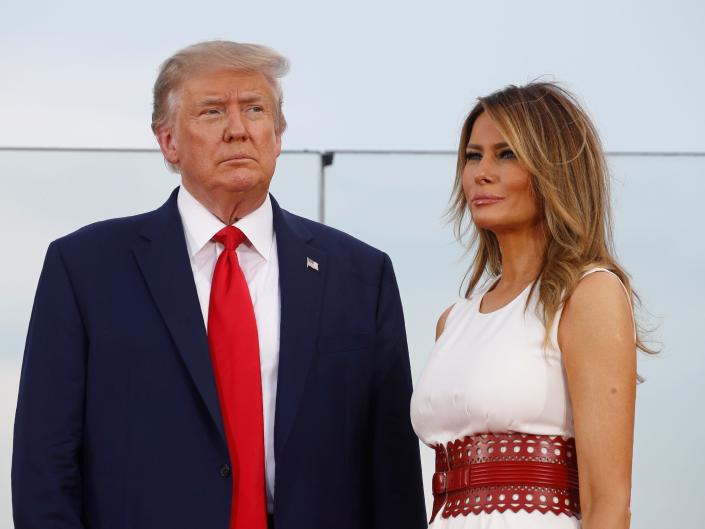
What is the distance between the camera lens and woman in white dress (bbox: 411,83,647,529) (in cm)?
253

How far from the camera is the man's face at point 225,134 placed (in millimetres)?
2969

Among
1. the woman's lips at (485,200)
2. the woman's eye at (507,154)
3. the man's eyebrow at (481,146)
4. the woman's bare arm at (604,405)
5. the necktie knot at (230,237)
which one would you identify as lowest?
the woman's bare arm at (604,405)

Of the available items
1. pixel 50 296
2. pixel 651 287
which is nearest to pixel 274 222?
pixel 50 296

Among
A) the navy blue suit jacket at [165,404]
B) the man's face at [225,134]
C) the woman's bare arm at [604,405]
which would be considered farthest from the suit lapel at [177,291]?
the woman's bare arm at [604,405]

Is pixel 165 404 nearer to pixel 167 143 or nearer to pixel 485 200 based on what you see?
pixel 167 143

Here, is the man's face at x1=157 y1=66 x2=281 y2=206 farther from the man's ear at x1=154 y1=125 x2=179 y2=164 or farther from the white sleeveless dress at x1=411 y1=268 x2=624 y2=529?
the white sleeveless dress at x1=411 y1=268 x2=624 y2=529

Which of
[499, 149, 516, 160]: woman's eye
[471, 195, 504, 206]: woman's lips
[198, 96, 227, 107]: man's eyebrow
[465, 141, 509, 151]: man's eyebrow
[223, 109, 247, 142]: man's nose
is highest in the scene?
[198, 96, 227, 107]: man's eyebrow

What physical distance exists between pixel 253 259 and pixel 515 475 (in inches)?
29.7

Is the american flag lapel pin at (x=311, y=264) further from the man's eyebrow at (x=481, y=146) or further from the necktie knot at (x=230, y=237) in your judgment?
the man's eyebrow at (x=481, y=146)

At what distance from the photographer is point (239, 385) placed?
2848mm

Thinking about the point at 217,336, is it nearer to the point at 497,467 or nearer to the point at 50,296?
the point at 50,296

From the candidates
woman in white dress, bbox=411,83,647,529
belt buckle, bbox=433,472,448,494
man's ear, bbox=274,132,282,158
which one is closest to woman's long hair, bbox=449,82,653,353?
woman in white dress, bbox=411,83,647,529

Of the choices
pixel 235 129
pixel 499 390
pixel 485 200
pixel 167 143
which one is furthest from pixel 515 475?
pixel 167 143

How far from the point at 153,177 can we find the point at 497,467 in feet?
5.43
